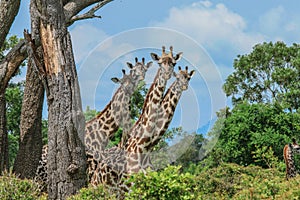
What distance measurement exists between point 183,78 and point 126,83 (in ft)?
2.87

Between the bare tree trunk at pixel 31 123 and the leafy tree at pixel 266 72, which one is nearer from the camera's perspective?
the bare tree trunk at pixel 31 123

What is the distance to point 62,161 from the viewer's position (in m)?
5.63

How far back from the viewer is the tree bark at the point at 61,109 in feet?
18.5

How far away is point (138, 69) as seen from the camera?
6.91m

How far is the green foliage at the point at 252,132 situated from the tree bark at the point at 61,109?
714 cm

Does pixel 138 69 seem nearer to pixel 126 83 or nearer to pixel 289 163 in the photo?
pixel 126 83

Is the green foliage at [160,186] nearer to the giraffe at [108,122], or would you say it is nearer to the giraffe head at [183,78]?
the giraffe head at [183,78]

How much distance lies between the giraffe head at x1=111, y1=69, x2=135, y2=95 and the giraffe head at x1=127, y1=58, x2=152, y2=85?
0.09 meters

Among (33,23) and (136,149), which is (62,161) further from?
(33,23)

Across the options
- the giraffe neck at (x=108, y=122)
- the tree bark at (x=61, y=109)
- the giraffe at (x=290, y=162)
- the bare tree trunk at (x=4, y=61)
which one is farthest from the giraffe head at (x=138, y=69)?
the giraffe at (x=290, y=162)

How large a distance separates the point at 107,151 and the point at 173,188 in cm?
260

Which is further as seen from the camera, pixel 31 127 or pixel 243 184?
pixel 31 127

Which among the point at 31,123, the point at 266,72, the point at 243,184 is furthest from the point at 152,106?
the point at 266,72

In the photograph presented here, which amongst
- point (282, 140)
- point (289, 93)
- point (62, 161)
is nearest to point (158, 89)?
point (62, 161)
